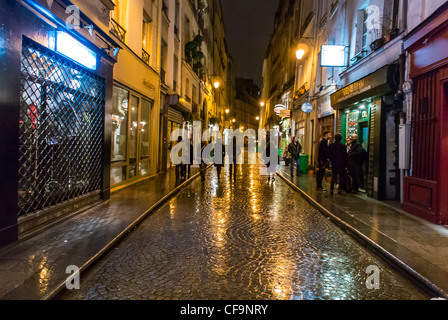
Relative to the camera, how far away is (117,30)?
35.4 ft

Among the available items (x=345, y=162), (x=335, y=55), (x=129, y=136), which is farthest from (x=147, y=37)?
(x=345, y=162)

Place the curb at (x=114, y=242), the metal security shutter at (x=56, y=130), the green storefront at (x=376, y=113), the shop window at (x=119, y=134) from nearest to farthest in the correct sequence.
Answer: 1. the curb at (x=114, y=242)
2. the metal security shutter at (x=56, y=130)
3. the green storefront at (x=376, y=113)
4. the shop window at (x=119, y=134)

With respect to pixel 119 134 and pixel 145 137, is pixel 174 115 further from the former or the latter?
pixel 119 134

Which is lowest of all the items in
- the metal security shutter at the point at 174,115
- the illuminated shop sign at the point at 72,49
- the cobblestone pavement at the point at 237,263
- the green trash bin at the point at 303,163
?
the cobblestone pavement at the point at 237,263

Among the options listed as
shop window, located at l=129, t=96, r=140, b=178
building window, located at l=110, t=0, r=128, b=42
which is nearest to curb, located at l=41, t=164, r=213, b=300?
shop window, located at l=129, t=96, r=140, b=178

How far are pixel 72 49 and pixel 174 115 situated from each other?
1311 centimetres

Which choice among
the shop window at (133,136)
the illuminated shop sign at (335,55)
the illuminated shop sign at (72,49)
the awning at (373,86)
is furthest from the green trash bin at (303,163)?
the illuminated shop sign at (72,49)

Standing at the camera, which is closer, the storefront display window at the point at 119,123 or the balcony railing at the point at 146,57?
the storefront display window at the point at 119,123

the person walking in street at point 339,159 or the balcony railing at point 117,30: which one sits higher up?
the balcony railing at point 117,30

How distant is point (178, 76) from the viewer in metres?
20.4

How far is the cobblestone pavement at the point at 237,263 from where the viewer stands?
372cm

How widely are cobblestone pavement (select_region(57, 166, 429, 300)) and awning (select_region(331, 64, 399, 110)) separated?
410cm

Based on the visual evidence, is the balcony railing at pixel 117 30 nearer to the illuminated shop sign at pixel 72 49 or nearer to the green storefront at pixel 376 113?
the illuminated shop sign at pixel 72 49
